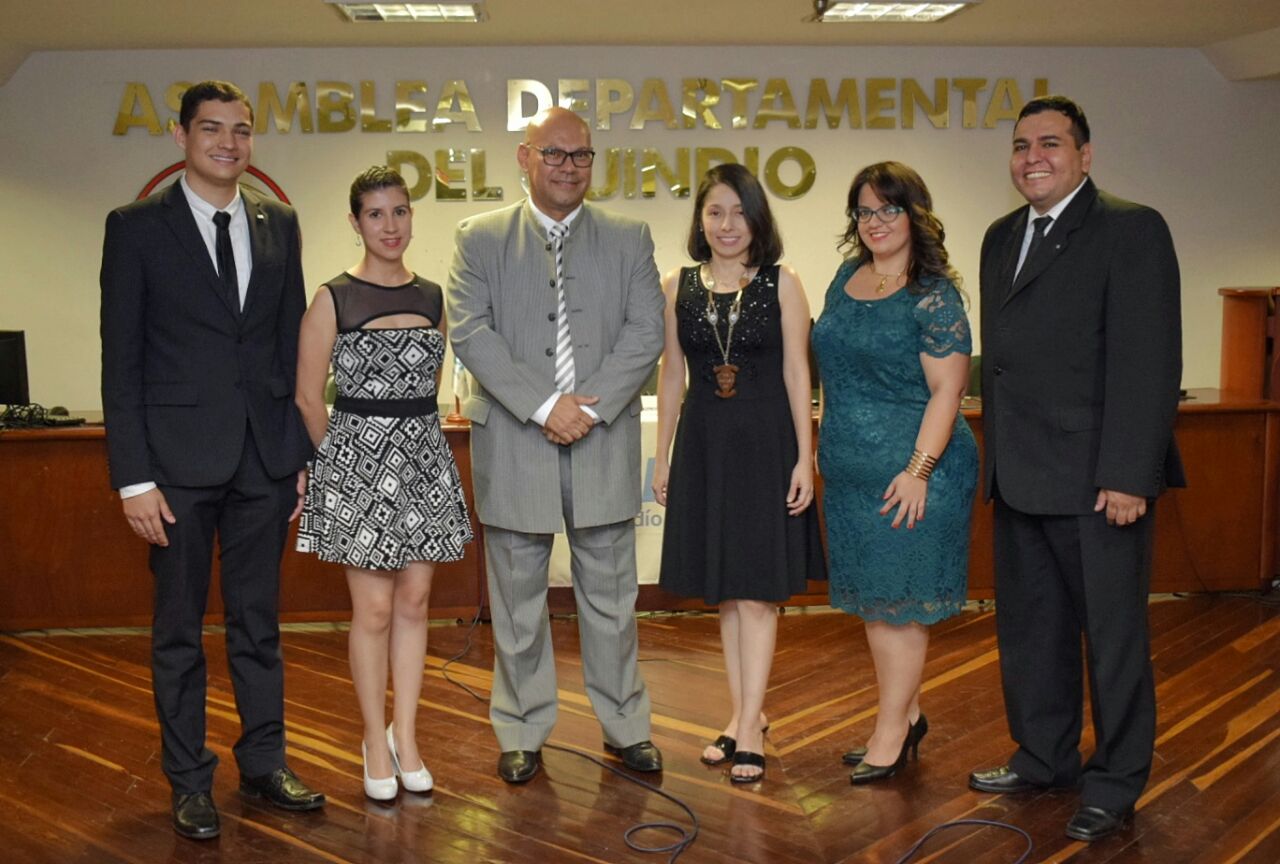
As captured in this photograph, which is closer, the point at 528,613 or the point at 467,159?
the point at 528,613

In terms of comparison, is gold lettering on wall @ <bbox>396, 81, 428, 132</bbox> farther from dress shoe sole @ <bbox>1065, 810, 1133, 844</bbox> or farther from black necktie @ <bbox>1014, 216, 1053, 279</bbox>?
dress shoe sole @ <bbox>1065, 810, 1133, 844</bbox>

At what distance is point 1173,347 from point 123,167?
20.8 ft

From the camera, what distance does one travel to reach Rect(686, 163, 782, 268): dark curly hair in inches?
156

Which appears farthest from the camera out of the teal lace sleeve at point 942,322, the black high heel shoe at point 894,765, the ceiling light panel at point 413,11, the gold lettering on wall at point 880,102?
the gold lettering on wall at point 880,102

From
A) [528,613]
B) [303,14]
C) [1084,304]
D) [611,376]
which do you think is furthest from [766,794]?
[303,14]

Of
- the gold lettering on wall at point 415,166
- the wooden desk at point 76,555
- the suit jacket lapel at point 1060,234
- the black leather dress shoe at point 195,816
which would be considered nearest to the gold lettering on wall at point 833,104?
the gold lettering on wall at point 415,166

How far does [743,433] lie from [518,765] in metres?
1.19

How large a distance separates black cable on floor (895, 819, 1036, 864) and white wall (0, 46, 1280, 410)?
477cm

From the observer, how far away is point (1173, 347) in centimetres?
354

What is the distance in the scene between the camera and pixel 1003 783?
4.01 metres

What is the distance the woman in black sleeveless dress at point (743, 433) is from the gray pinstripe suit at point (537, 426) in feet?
0.52

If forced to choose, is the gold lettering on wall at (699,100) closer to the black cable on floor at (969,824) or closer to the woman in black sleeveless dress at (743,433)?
the woman in black sleeveless dress at (743,433)

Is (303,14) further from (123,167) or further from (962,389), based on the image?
(962,389)

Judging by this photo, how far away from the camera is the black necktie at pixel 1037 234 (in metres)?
3.70
